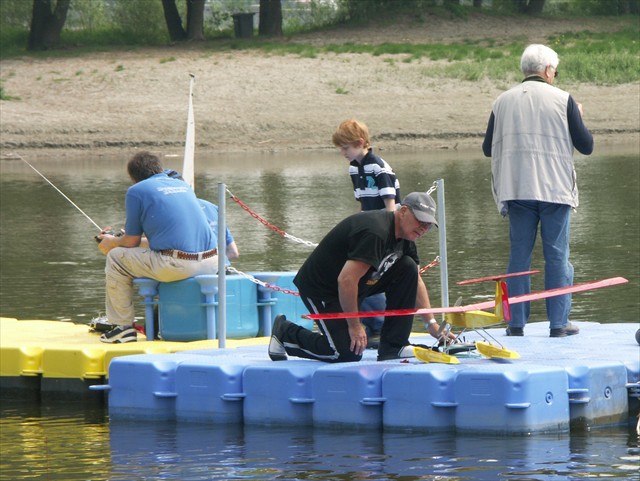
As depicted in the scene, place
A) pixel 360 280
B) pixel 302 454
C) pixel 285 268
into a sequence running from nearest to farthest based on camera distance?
pixel 302 454 → pixel 360 280 → pixel 285 268

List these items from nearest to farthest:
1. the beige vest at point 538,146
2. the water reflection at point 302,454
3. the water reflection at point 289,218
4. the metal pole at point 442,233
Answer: the water reflection at point 302,454, the beige vest at point 538,146, the metal pole at point 442,233, the water reflection at point 289,218

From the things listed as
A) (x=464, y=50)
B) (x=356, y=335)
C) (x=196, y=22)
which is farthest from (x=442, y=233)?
(x=196, y=22)

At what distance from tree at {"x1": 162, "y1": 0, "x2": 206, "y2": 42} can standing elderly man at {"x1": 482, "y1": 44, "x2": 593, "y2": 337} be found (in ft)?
103

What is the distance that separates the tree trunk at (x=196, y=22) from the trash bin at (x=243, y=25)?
0.95m

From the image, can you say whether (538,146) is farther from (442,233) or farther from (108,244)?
(108,244)

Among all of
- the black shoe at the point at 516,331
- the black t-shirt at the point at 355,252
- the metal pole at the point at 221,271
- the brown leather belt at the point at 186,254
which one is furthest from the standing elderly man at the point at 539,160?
the brown leather belt at the point at 186,254

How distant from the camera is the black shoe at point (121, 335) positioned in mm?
9500

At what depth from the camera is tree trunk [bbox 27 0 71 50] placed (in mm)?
38812

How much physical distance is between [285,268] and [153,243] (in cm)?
525

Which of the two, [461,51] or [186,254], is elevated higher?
[461,51]

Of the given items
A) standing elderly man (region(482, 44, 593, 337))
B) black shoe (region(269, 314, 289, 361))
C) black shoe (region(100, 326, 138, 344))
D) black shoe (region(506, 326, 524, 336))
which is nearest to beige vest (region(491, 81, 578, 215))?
standing elderly man (region(482, 44, 593, 337))

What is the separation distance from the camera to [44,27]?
1531 inches

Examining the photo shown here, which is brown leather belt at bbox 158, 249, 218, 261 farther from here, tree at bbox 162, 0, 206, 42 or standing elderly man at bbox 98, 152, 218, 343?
tree at bbox 162, 0, 206, 42

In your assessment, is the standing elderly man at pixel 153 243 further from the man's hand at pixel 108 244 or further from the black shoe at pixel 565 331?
the black shoe at pixel 565 331
